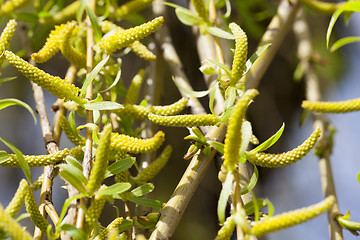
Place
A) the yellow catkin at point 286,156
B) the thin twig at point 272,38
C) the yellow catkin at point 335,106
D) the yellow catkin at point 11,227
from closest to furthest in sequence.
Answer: the yellow catkin at point 11,227 < the yellow catkin at point 286,156 < the yellow catkin at point 335,106 < the thin twig at point 272,38

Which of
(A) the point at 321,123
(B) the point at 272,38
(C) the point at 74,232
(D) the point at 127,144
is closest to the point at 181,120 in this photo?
(D) the point at 127,144

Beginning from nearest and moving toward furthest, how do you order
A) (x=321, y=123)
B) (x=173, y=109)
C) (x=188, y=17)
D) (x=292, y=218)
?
(x=292, y=218) < (x=173, y=109) < (x=188, y=17) < (x=321, y=123)

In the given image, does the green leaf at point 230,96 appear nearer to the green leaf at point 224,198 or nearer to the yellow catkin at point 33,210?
the green leaf at point 224,198

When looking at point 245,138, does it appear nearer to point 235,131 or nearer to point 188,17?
point 235,131

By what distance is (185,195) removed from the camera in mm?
552

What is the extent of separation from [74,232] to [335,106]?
1.37ft

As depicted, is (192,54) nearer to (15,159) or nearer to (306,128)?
(306,128)

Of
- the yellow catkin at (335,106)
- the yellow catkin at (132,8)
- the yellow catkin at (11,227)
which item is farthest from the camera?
the yellow catkin at (132,8)

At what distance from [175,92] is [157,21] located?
2.79ft

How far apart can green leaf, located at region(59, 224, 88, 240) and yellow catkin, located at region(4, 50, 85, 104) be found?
0.17 metres

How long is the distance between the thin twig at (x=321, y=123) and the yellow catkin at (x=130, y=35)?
0.44 metres

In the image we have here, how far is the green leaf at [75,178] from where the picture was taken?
43 cm

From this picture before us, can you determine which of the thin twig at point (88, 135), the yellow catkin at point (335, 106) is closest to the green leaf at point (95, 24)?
the thin twig at point (88, 135)

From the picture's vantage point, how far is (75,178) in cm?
44
